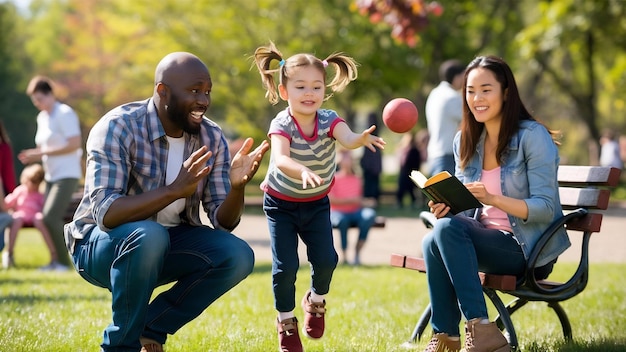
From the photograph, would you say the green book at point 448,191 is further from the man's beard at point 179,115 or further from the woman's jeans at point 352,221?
the woman's jeans at point 352,221

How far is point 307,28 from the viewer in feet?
80.9

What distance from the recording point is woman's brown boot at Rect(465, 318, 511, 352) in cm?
436

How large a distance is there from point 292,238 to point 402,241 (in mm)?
9606

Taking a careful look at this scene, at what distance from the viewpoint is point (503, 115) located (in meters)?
4.82

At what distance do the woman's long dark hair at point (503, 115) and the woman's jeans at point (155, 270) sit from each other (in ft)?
4.70

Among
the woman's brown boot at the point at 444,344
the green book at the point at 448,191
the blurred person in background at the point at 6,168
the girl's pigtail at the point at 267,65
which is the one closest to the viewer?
the green book at the point at 448,191

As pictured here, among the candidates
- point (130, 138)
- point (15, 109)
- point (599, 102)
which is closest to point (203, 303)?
point (130, 138)

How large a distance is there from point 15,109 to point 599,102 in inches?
1194

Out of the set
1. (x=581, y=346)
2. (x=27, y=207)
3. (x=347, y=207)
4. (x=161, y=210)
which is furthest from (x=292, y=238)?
(x=27, y=207)

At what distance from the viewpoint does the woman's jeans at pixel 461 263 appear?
445 centimetres

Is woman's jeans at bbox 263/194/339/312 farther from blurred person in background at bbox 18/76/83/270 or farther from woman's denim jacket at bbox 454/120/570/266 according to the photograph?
blurred person in background at bbox 18/76/83/270

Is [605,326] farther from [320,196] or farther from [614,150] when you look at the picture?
[614,150]

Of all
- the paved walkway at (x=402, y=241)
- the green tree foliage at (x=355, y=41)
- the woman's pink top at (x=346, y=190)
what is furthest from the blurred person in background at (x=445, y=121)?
the green tree foliage at (x=355, y=41)

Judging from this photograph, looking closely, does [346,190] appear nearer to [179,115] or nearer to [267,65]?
[267,65]
